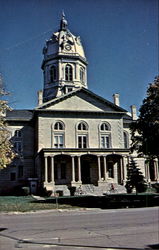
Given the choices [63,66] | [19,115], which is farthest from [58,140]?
[63,66]

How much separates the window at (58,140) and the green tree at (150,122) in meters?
15.2

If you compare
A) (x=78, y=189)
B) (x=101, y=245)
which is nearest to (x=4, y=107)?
(x=101, y=245)

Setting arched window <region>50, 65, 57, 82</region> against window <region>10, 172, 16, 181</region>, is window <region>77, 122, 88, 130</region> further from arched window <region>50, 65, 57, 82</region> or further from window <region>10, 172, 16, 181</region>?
arched window <region>50, 65, 57, 82</region>

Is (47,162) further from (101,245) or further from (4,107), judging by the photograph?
(101,245)

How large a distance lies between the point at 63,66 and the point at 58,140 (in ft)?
62.5

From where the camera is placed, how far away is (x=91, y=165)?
131 feet

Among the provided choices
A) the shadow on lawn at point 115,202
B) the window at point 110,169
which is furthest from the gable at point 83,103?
the shadow on lawn at point 115,202

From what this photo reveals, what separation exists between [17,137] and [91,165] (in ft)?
39.4

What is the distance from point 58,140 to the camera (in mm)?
39094

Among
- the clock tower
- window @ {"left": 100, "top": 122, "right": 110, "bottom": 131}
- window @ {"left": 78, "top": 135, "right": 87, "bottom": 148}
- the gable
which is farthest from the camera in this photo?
the clock tower

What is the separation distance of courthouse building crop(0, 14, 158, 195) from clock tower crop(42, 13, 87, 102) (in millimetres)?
7204

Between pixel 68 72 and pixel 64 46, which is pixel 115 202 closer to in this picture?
pixel 68 72

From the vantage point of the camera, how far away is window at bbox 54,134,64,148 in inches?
1533

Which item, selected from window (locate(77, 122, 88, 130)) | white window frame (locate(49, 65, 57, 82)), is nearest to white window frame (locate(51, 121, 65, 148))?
window (locate(77, 122, 88, 130))
